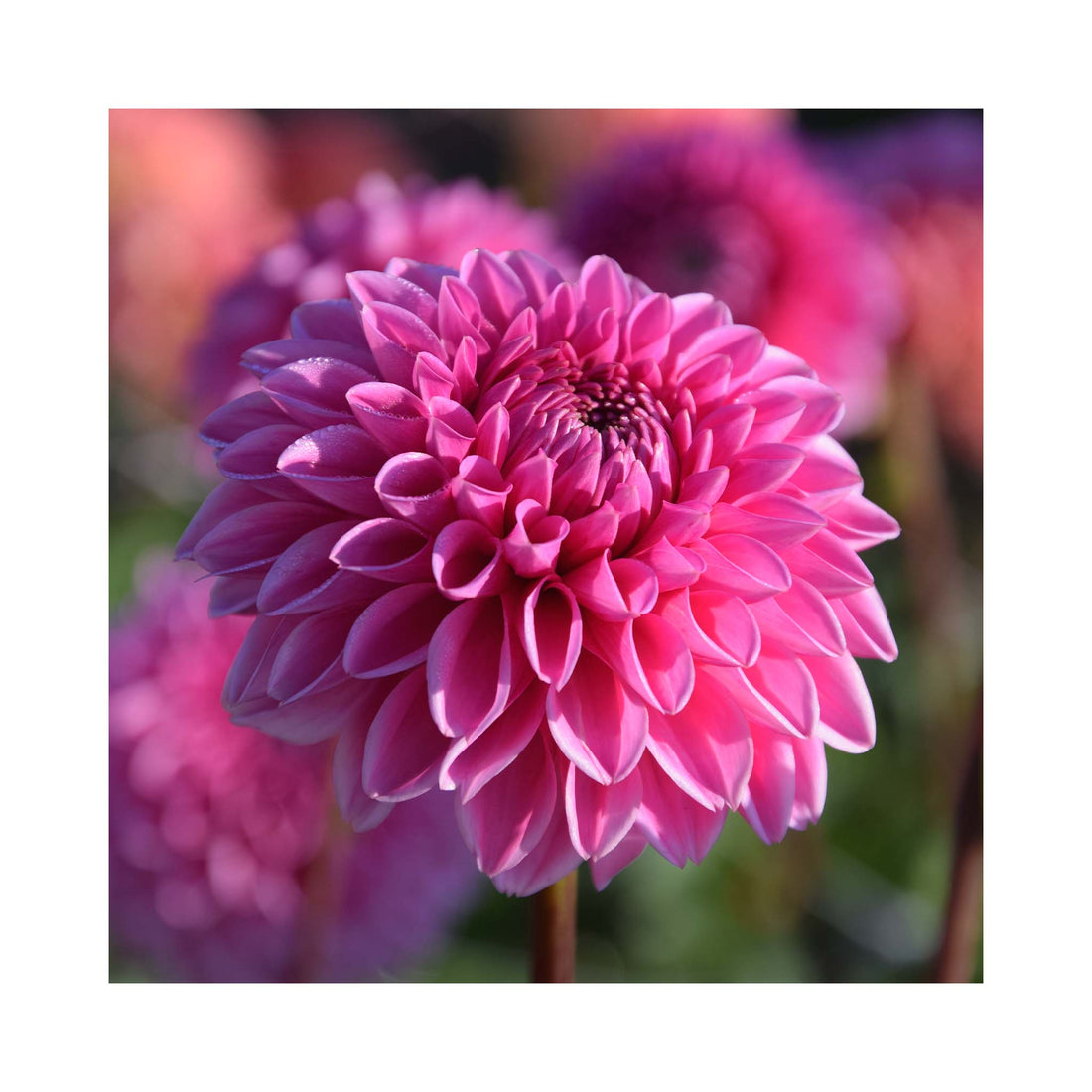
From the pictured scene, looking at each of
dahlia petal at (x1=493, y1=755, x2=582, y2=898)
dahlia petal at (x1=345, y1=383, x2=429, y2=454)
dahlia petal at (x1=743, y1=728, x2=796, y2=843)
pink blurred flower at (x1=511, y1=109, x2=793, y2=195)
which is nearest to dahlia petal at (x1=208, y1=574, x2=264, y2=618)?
dahlia petal at (x1=345, y1=383, x2=429, y2=454)

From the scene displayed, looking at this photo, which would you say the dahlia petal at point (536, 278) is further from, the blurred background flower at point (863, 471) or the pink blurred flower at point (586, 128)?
the pink blurred flower at point (586, 128)

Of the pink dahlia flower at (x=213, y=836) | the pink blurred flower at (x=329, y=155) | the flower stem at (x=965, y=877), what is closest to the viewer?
the flower stem at (x=965, y=877)

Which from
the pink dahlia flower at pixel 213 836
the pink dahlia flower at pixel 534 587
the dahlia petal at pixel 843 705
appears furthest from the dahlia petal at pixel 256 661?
the pink dahlia flower at pixel 213 836

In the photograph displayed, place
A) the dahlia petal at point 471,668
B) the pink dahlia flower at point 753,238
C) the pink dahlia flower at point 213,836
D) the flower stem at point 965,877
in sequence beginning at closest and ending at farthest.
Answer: the dahlia petal at point 471,668, the flower stem at point 965,877, the pink dahlia flower at point 213,836, the pink dahlia flower at point 753,238

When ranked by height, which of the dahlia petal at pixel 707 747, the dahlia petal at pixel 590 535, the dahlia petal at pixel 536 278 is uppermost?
the dahlia petal at pixel 536 278

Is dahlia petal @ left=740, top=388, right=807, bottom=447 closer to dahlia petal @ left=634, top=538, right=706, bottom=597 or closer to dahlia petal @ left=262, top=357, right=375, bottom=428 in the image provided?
dahlia petal @ left=634, top=538, right=706, bottom=597
